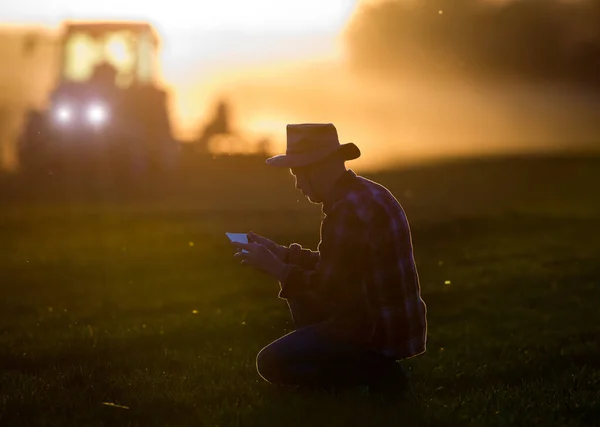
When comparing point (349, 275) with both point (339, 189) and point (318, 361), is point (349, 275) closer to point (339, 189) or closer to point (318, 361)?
point (339, 189)

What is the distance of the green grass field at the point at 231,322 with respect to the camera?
5145 millimetres

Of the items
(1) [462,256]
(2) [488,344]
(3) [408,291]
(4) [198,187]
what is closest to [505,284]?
(1) [462,256]

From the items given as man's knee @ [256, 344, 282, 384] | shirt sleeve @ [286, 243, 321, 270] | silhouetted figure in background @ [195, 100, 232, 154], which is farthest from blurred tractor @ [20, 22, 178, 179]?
man's knee @ [256, 344, 282, 384]

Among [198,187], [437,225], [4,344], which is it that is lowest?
[198,187]

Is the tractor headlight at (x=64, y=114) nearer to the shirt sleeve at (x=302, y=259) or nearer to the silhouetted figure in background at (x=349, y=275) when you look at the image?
the shirt sleeve at (x=302, y=259)

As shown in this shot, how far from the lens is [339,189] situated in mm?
4836

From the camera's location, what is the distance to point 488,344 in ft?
23.6

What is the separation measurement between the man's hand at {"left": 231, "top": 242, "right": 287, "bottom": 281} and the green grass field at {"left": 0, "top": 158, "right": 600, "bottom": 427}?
819 mm

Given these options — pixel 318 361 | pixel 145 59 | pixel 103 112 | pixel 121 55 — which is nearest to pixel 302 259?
pixel 318 361

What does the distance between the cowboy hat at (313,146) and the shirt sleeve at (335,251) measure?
337 mm

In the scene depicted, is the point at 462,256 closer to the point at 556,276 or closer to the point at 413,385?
the point at 556,276

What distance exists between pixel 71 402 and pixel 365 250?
2092mm

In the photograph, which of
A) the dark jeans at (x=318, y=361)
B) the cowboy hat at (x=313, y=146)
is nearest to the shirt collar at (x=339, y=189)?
the cowboy hat at (x=313, y=146)

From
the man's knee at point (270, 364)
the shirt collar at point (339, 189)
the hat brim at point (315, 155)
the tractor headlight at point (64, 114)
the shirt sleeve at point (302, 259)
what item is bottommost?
the tractor headlight at point (64, 114)
